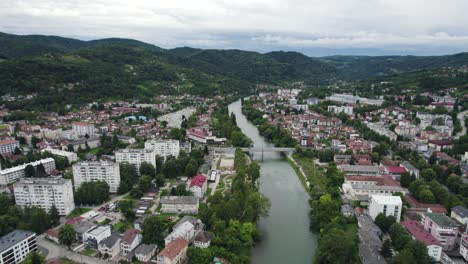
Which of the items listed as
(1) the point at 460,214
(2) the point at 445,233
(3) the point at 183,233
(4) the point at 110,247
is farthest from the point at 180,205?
(1) the point at 460,214

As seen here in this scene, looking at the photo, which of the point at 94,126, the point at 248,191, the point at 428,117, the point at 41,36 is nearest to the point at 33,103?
the point at 94,126

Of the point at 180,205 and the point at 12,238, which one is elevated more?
the point at 12,238

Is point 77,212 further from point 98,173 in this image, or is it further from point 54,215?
point 98,173

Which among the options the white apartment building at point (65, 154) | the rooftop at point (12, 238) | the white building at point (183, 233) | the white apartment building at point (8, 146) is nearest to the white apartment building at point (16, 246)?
the rooftop at point (12, 238)

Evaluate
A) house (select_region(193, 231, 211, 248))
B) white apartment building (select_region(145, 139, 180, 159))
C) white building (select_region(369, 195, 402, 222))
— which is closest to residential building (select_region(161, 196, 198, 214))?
house (select_region(193, 231, 211, 248))

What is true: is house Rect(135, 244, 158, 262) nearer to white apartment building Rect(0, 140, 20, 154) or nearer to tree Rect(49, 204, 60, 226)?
tree Rect(49, 204, 60, 226)

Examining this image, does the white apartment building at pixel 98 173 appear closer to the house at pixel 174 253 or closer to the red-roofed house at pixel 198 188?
the red-roofed house at pixel 198 188
